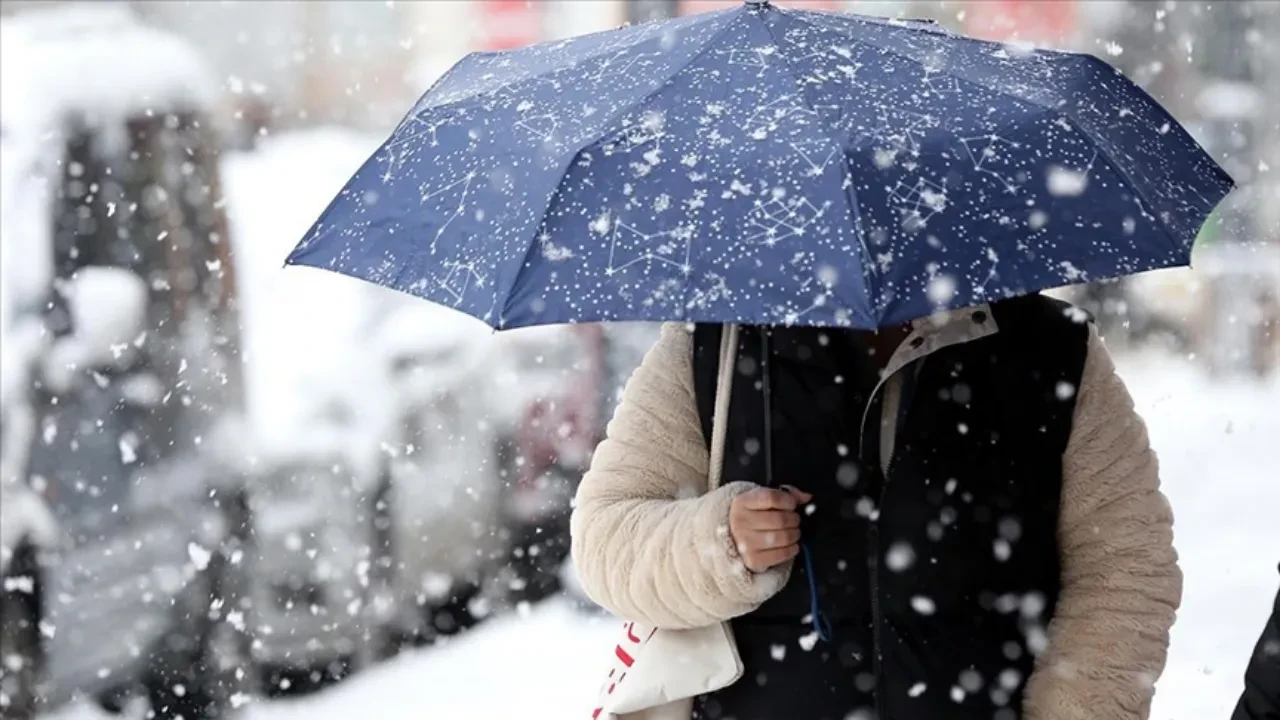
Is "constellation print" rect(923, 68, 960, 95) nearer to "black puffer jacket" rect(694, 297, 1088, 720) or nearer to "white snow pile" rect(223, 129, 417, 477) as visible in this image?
"black puffer jacket" rect(694, 297, 1088, 720)

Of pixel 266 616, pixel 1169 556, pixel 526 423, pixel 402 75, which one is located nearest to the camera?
pixel 1169 556

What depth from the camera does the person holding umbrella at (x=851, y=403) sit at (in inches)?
80.4

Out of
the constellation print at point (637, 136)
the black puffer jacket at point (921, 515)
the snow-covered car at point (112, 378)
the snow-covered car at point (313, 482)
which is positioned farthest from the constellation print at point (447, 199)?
the snow-covered car at point (313, 482)

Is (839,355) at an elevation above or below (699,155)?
below

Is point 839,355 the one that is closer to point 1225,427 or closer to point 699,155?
point 699,155

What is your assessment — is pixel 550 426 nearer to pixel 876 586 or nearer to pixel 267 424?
pixel 267 424

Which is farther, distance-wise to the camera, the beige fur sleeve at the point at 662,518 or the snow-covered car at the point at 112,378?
the snow-covered car at the point at 112,378

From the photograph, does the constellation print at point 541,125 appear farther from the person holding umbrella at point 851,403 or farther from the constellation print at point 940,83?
the constellation print at point 940,83

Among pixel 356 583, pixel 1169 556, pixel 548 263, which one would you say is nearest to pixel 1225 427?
pixel 356 583

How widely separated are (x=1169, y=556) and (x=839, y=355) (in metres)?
0.54

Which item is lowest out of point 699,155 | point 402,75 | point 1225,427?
point 1225,427

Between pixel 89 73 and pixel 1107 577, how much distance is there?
17.7ft

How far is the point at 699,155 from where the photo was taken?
196 centimetres

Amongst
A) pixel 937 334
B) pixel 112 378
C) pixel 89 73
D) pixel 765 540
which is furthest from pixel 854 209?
pixel 89 73
